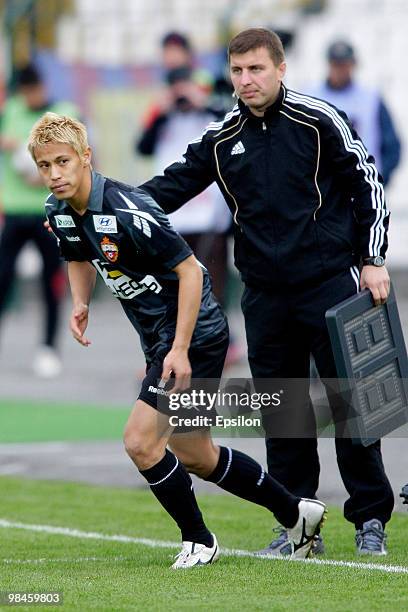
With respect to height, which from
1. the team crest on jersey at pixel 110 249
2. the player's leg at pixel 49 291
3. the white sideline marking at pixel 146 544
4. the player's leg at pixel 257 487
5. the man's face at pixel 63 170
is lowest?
the player's leg at pixel 49 291

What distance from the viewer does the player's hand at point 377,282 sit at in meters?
6.41

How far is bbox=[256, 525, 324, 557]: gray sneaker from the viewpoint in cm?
661

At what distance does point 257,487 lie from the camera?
6.45m

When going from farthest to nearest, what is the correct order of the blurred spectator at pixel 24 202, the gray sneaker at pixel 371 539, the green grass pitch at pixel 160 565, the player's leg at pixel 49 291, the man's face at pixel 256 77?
the player's leg at pixel 49 291
the blurred spectator at pixel 24 202
the gray sneaker at pixel 371 539
the man's face at pixel 256 77
the green grass pitch at pixel 160 565

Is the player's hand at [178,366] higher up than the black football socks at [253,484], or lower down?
higher up

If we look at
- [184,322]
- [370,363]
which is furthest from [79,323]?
[370,363]

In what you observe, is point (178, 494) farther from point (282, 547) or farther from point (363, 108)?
point (363, 108)

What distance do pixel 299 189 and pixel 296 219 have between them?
5.0 inches

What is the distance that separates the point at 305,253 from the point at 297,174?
0.34 meters

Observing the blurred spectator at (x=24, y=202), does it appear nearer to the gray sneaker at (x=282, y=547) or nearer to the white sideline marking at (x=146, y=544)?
the white sideline marking at (x=146, y=544)

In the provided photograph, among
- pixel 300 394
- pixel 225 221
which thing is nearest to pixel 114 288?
pixel 300 394

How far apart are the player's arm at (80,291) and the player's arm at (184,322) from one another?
592mm

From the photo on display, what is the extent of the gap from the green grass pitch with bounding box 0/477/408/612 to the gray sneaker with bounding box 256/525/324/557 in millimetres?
75

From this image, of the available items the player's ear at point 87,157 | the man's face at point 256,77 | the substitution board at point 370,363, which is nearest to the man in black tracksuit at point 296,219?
the man's face at point 256,77
